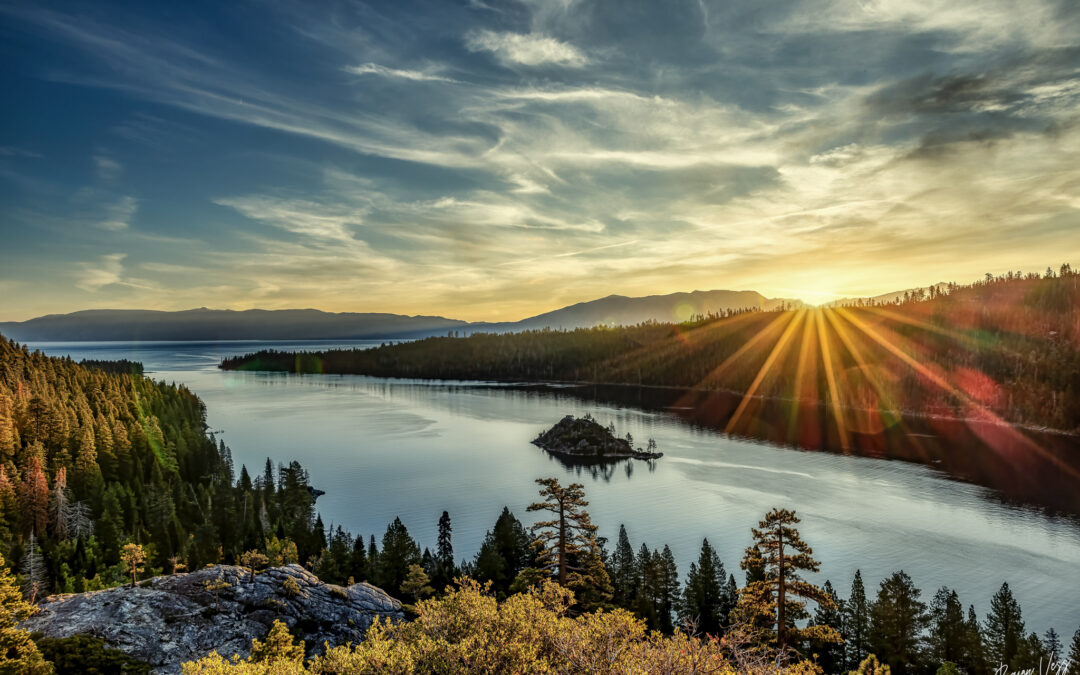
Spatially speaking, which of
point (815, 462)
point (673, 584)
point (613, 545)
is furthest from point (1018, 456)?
point (673, 584)

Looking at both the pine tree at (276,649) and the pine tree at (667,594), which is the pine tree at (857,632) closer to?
the pine tree at (667,594)

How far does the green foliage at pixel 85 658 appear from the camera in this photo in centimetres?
2462

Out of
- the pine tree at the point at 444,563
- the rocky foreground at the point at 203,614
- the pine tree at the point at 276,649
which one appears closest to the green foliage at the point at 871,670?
the pine tree at the point at 276,649

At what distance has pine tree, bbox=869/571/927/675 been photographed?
149ft

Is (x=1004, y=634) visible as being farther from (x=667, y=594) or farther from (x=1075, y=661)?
(x=667, y=594)

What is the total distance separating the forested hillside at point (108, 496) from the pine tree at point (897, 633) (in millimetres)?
57479

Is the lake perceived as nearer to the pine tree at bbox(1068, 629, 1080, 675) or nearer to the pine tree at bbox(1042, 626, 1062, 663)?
the pine tree at bbox(1042, 626, 1062, 663)

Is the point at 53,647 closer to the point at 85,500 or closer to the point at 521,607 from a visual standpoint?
the point at 521,607

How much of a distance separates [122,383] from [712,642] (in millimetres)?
157120

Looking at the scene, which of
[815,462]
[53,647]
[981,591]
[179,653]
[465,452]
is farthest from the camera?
[465,452]

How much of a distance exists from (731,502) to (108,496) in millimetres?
93425

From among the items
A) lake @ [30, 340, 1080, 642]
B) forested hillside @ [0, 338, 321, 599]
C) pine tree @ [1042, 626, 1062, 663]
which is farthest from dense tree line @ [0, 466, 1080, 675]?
lake @ [30, 340, 1080, 642]

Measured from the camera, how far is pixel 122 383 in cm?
13650

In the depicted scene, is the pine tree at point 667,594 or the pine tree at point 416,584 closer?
the pine tree at point 416,584
